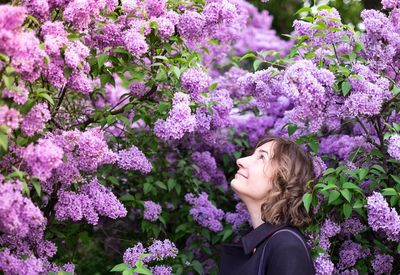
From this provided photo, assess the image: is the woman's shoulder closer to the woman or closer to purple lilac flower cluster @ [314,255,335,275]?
the woman

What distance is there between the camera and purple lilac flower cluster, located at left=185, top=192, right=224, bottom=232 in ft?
13.3

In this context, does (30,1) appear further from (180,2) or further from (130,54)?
(180,2)

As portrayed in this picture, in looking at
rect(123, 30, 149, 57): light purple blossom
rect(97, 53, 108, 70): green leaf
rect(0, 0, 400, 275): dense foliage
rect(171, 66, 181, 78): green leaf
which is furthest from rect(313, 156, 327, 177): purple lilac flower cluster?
rect(97, 53, 108, 70): green leaf

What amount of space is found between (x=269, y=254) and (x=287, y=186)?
0.41 meters

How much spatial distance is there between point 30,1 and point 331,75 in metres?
1.47

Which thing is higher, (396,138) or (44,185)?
(396,138)

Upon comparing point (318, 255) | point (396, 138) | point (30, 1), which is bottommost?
point (318, 255)

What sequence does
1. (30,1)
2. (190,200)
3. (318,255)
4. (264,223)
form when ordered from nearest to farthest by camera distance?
(30,1), (264,223), (318,255), (190,200)

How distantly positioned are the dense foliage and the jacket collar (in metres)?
0.24

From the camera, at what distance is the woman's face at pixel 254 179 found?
10.1 ft

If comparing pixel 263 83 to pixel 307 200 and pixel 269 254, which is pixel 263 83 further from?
pixel 269 254

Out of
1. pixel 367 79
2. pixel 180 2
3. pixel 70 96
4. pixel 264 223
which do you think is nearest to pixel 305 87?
pixel 367 79

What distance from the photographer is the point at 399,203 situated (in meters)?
3.19

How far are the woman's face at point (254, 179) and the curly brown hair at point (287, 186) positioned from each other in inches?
1.2
